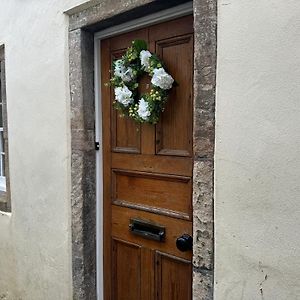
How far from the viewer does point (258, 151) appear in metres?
1.64

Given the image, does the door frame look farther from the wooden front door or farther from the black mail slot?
the black mail slot

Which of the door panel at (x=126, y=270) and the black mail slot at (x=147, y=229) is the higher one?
the black mail slot at (x=147, y=229)

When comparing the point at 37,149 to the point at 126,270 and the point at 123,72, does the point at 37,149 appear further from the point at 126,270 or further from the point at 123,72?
the point at 126,270

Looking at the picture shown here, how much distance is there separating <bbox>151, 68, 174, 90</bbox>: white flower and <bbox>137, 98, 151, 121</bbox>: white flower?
144 mm

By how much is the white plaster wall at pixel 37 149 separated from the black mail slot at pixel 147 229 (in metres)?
0.62

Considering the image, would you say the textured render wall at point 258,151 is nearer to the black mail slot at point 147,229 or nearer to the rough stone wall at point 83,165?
the black mail slot at point 147,229

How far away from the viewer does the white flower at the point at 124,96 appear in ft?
7.55

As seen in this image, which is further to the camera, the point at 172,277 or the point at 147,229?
the point at 147,229

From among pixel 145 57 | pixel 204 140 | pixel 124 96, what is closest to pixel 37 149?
pixel 124 96

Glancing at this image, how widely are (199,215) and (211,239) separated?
0.14 metres

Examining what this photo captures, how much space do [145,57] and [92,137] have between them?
82 centimetres

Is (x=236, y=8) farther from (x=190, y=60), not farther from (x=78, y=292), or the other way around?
(x=78, y=292)

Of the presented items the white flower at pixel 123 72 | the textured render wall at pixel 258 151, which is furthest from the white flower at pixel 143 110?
the textured render wall at pixel 258 151

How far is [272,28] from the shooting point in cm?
156
